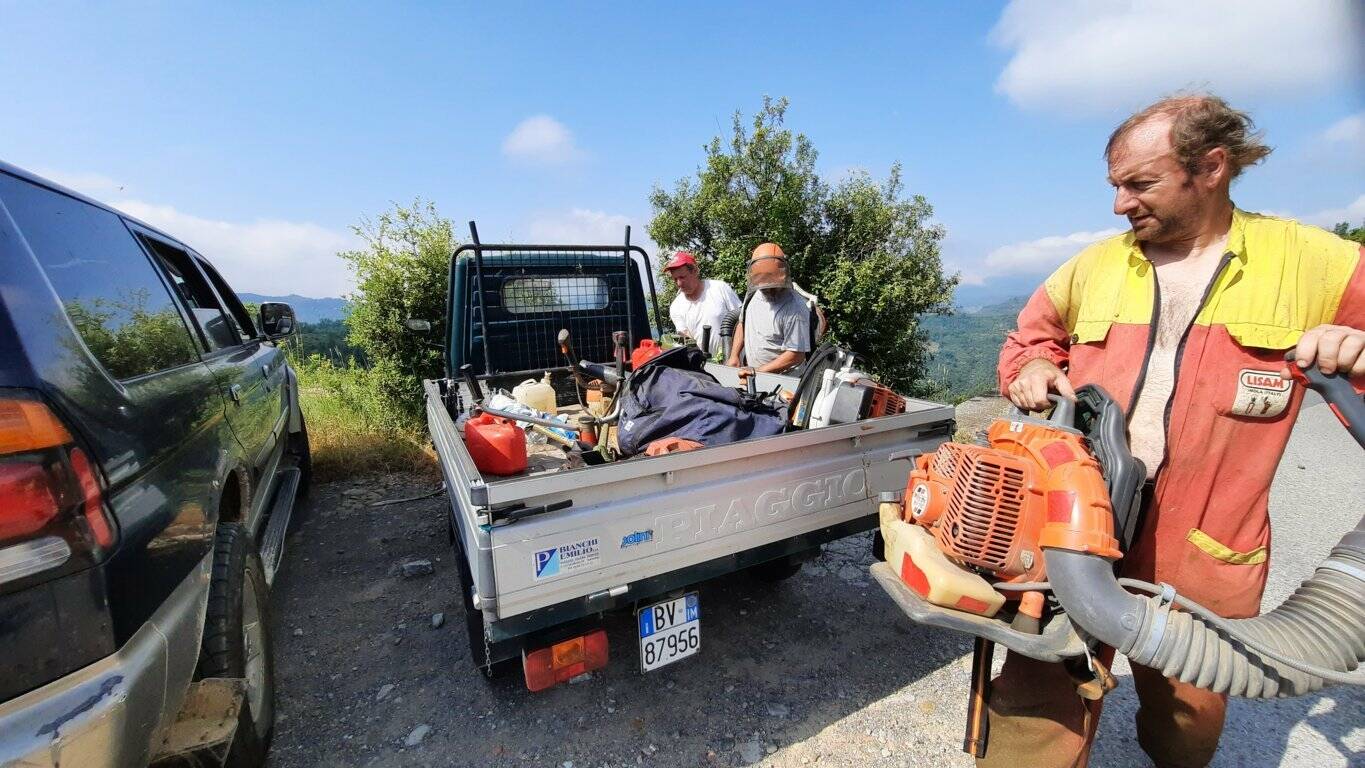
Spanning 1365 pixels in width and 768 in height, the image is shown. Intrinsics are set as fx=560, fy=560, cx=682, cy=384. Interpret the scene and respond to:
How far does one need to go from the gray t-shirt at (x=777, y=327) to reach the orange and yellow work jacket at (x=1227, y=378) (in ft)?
8.35

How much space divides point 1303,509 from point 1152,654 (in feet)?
15.9

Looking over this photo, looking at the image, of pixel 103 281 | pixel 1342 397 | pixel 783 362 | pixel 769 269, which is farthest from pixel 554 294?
pixel 1342 397

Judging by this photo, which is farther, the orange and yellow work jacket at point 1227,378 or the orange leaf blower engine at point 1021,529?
the orange and yellow work jacket at point 1227,378

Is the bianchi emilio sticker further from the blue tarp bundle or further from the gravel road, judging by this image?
the gravel road

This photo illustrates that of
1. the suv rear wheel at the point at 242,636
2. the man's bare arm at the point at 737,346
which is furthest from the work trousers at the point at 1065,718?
the man's bare arm at the point at 737,346

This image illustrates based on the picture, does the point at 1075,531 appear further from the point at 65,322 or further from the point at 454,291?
the point at 454,291

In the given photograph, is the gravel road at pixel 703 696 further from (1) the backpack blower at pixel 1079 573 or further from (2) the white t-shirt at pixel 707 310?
(2) the white t-shirt at pixel 707 310

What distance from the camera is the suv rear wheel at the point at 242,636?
1.59 m

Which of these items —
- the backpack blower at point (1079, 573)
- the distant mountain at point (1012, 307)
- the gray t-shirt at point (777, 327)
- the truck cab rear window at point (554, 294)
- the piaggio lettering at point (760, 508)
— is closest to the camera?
the backpack blower at point (1079, 573)

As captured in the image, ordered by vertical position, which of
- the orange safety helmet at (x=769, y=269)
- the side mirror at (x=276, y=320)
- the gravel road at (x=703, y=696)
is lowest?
the gravel road at (x=703, y=696)

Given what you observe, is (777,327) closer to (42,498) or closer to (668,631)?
(668,631)

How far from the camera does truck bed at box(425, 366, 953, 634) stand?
1.63 m

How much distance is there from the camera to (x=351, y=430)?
602 centimetres

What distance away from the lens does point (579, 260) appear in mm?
4398
